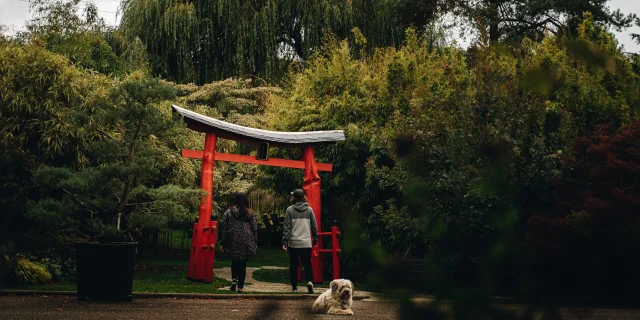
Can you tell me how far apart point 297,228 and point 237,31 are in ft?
46.1

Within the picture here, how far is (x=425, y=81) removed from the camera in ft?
53.7

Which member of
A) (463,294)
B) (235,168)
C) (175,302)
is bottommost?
(175,302)

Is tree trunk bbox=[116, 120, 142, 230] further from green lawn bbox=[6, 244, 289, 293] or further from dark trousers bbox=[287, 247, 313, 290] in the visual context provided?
dark trousers bbox=[287, 247, 313, 290]

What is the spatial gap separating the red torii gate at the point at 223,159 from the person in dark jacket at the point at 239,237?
119 cm

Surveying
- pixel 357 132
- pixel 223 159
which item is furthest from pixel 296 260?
pixel 357 132

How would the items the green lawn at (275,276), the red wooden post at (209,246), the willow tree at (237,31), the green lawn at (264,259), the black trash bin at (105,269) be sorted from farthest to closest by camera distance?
the willow tree at (237,31)
the green lawn at (264,259)
the green lawn at (275,276)
the red wooden post at (209,246)
the black trash bin at (105,269)

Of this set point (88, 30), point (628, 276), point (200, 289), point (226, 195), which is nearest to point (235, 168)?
point (226, 195)

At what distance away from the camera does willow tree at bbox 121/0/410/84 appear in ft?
82.1

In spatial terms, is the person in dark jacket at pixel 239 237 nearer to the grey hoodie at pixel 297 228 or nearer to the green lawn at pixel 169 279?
the green lawn at pixel 169 279

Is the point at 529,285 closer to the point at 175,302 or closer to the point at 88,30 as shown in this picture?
the point at 175,302

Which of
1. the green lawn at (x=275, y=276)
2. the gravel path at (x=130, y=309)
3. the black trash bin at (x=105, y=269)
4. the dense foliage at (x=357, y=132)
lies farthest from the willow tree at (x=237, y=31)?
the black trash bin at (x=105, y=269)

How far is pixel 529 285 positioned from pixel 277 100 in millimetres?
18822

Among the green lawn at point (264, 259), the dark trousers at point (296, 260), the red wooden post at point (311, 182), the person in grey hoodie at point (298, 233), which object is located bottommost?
the green lawn at point (264, 259)

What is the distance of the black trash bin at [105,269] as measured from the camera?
399 inches
